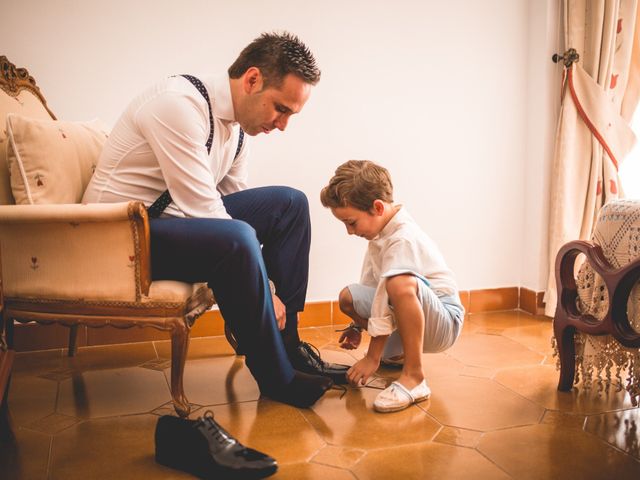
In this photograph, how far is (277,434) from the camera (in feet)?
4.94

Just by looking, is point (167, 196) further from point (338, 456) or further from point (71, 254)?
point (338, 456)

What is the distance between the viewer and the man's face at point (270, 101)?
5.31ft

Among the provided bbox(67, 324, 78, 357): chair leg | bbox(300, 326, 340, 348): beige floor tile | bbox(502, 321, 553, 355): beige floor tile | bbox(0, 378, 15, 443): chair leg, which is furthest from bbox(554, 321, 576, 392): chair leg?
bbox(67, 324, 78, 357): chair leg

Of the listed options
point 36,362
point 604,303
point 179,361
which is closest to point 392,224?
point 604,303

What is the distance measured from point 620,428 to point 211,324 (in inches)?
62.1

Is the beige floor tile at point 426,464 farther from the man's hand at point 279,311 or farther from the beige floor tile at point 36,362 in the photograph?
the beige floor tile at point 36,362

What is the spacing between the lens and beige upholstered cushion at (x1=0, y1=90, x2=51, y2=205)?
1.65m

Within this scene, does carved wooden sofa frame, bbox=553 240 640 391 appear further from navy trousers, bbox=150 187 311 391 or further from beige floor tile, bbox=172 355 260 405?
beige floor tile, bbox=172 355 260 405

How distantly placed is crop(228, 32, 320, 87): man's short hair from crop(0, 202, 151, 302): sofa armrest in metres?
0.53

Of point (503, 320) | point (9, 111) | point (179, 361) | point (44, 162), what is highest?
point (9, 111)

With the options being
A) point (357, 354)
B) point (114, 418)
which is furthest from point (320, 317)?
point (114, 418)

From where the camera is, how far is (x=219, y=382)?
1903 mm

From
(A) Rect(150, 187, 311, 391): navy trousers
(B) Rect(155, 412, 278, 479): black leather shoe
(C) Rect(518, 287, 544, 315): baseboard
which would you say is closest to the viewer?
(B) Rect(155, 412, 278, 479): black leather shoe

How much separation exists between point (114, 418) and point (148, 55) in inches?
54.7
